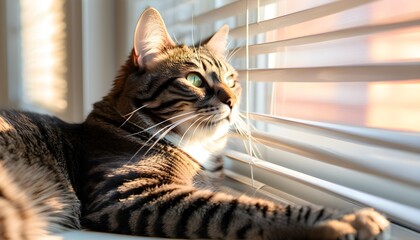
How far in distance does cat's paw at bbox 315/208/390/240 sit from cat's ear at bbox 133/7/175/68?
60cm

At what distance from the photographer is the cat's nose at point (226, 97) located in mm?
1075

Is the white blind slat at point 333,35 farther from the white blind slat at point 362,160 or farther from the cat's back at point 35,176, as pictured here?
the cat's back at point 35,176

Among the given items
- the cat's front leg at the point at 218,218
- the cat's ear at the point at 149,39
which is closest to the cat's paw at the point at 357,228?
the cat's front leg at the point at 218,218

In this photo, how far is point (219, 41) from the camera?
1242 millimetres

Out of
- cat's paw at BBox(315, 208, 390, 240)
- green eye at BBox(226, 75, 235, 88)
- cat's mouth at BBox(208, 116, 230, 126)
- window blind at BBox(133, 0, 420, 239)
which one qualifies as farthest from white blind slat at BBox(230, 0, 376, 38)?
cat's paw at BBox(315, 208, 390, 240)

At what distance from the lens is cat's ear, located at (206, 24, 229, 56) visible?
3.99 ft

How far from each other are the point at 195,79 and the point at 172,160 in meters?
0.20

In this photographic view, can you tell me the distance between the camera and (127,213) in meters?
0.88

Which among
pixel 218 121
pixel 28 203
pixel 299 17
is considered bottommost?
pixel 28 203

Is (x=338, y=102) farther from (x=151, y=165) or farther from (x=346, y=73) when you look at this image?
(x=151, y=165)

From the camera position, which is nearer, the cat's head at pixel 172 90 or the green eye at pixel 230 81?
the cat's head at pixel 172 90


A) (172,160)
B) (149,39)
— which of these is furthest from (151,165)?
(149,39)

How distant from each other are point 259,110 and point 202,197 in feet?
1.56

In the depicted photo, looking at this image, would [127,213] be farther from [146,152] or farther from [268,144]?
[268,144]
